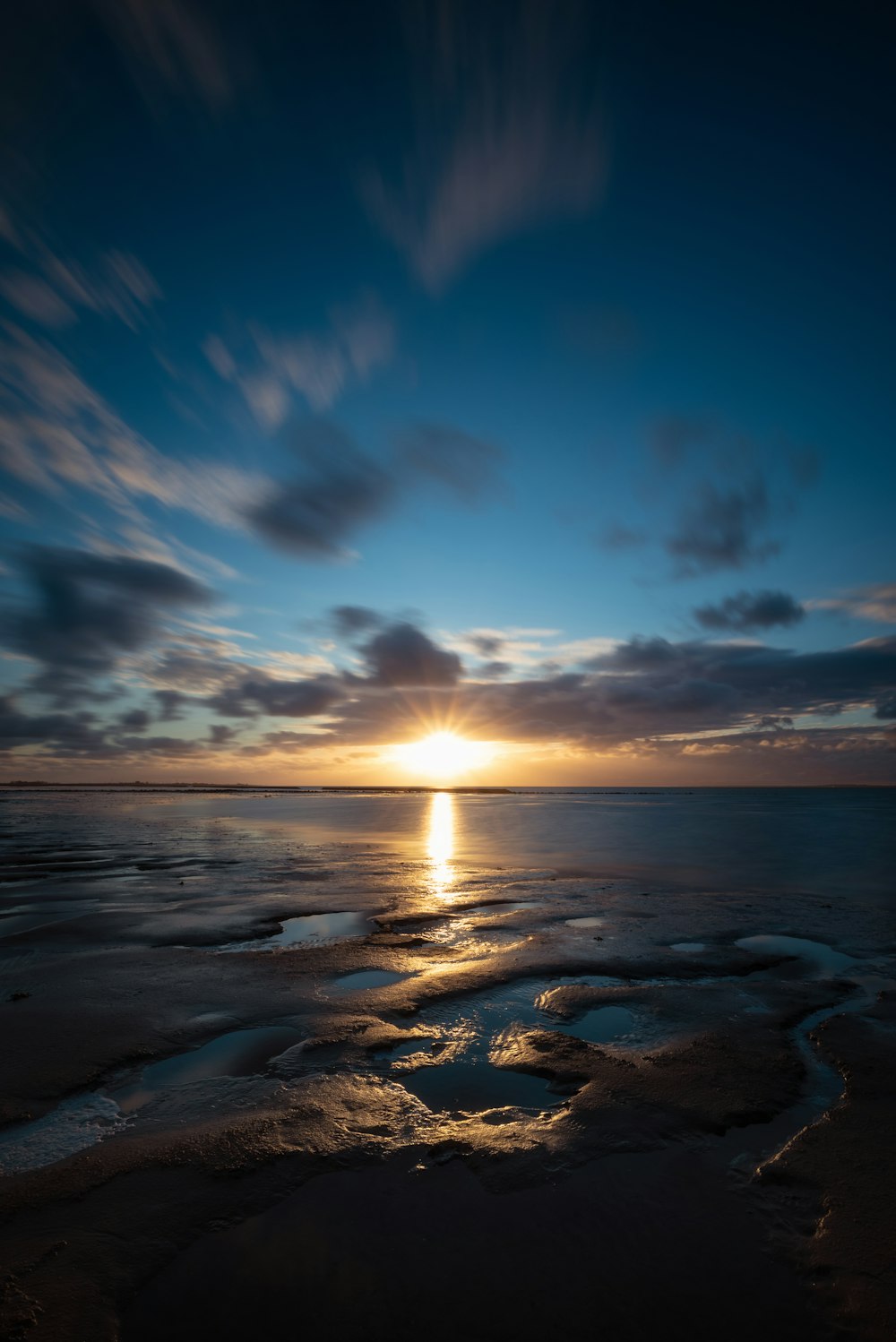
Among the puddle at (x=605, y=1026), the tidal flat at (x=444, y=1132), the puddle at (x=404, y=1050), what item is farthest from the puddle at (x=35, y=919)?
the puddle at (x=605, y=1026)

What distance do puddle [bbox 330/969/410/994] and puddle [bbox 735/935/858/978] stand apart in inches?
228

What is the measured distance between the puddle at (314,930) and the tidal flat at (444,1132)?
4.0 inches

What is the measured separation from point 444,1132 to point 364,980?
4.30m

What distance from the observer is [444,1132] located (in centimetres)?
475

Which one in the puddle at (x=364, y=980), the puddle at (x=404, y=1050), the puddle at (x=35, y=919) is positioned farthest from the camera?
the puddle at (x=35, y=919)

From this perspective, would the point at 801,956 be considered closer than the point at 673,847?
Yes

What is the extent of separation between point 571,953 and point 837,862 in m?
19.6

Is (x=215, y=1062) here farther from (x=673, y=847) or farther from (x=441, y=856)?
(x=673, y=847)

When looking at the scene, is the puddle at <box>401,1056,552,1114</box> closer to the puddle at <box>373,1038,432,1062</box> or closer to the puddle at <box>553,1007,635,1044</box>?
the puddle at <box>373,1038,432,1062</box>

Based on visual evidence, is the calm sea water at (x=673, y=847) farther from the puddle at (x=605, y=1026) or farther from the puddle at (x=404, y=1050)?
the puddle at (x=404, y=1050)

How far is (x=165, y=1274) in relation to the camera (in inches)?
133

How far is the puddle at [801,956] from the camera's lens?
9.34 m

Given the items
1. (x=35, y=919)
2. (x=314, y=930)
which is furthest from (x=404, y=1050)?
(x=35, y=919)

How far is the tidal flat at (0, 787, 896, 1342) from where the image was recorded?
10.7 ft
